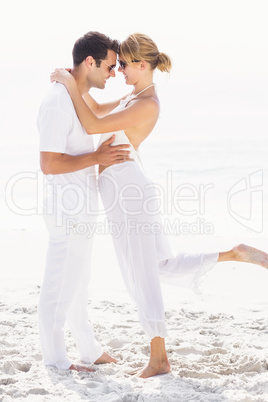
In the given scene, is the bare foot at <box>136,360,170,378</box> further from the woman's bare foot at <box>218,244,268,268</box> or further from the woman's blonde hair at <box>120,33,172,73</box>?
the woman's blonde hair at <box>120,33,172,73</box>

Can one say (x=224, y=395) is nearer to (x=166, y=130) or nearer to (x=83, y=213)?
(x=83, y=213)

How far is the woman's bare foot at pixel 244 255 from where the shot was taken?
341 cm

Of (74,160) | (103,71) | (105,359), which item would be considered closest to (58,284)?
(105,359)

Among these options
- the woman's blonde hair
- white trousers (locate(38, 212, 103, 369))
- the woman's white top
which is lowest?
white trousers (locate(38, 212, 103, 369))

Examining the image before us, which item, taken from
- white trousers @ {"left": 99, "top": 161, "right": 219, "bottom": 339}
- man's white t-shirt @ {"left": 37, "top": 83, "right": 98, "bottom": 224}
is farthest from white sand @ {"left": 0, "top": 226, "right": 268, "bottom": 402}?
man's white t-shirt @ {"left": 37, "top": 83, "right": 98, "bottom": 224}

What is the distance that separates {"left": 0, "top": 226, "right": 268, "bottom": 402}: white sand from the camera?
9.49 feet

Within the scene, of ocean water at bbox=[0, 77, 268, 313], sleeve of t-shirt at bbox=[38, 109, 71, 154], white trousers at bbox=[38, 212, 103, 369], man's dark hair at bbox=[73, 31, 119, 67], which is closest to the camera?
sleeve of t-shirt at bbox=[38, 109, 71, 154]

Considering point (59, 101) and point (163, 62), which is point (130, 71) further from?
point (59, 101)

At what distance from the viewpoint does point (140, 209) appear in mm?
3256

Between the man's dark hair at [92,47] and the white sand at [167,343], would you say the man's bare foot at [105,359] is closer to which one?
the white sand at [167,343]

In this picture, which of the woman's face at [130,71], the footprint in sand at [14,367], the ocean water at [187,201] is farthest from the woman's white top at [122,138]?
the ocean water at [187,201]

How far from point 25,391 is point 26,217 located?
7.08m

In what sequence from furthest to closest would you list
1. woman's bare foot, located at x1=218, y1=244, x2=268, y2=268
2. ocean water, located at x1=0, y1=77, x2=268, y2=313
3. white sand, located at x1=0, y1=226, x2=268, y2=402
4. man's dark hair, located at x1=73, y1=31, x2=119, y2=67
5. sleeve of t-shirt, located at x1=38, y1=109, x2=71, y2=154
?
ocean water, located at x1=0, y1=77, x2=268, y2=313 → woman's bare foot, located at x1=218, y1=244, x2=268, y2=268 → man's dark hair, located at x1=73, y1=31, x2=119, y2=67 → sleeve of t-shirt, located at x1=38, y1=109, x2=71, y2=154 → white sand, located at x1=0, y1=226, x2=268, y2=402

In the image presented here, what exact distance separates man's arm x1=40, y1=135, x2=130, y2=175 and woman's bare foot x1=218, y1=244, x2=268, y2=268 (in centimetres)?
93
